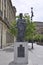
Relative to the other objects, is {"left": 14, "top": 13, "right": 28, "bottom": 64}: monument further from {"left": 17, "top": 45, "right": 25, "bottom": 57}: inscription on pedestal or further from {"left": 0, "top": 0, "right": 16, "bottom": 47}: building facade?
{"left": 0, "top": 0, "right": 16, "bottom": 47}: building facade

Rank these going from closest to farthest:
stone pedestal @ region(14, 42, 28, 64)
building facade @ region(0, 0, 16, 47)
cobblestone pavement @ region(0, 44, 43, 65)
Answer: stone pedestal @ region(14, 42, 28, 64) → cobblestone pavement @ region(0, 44, 43, 65) → building facade @ region(0, 0, 16, 47)

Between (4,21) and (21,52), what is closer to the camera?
(21,52)

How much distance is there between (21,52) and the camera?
16.0 metres

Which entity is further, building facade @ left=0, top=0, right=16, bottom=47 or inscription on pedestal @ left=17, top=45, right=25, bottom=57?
building facade @ left=0, top=0, right=16, bottom=47

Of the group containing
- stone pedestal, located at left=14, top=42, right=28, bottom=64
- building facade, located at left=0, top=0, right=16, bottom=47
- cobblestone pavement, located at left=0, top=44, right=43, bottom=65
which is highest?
building facade, located at left=0, top=0, right=16, bottom=47

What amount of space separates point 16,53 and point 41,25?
154 m

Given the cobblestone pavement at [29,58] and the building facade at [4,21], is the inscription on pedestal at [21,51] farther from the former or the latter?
the building facade at [4,21]

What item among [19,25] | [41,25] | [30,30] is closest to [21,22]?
[19,25]

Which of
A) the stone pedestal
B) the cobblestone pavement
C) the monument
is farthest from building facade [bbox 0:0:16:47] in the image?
the stone pedestal

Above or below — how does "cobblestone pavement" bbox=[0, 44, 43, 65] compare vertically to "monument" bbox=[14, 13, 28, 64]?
below

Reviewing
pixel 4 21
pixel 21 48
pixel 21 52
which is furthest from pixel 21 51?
pixel 4 21

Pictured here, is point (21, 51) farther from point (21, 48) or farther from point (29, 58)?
point (29, 58)

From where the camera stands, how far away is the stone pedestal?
15930mm

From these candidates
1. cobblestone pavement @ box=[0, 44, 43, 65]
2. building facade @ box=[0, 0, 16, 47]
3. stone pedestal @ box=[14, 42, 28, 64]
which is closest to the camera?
stone pedestal @ box=[14, 42, 28, 64]
